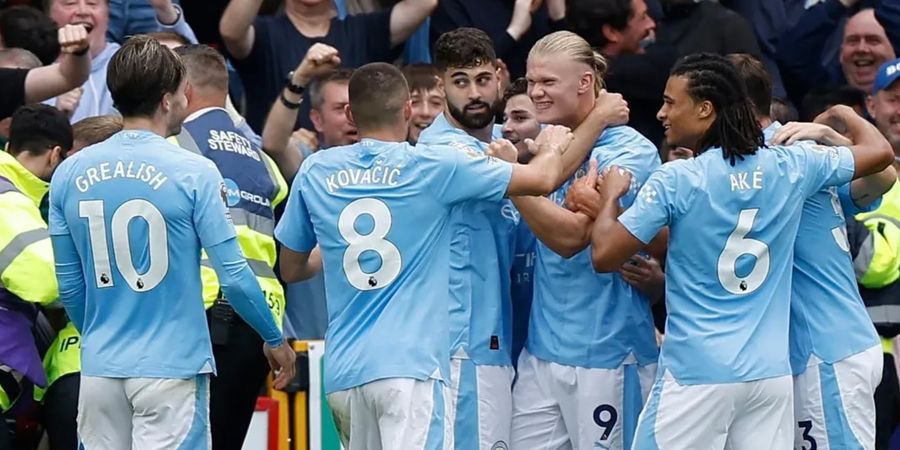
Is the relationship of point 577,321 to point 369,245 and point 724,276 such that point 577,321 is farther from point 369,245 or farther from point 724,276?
point 369,245

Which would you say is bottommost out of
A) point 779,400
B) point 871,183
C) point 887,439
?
point 887,439

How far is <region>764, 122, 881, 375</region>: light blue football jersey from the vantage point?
8.07 m

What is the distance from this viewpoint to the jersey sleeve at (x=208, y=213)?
754 centimetres

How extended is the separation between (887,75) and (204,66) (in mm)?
4337

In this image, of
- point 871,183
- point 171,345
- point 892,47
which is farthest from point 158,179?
point 892,47

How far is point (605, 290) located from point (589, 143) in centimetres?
73

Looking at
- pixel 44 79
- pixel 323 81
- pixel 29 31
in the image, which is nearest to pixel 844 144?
pixel 323 81

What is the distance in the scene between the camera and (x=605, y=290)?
27.3ft

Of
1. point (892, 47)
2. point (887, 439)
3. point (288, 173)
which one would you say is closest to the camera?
point (887, 439)

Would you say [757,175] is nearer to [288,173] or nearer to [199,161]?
[199,161]

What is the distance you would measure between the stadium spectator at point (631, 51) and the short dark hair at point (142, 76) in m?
3.84

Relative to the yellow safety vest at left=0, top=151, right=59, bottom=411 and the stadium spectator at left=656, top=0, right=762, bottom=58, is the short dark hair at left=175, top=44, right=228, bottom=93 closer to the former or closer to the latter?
the yellow safety vest at left=0, top=151, right=59, bottom=411

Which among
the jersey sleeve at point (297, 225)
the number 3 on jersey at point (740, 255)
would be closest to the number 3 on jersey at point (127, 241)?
the jersey sleeve at point (297, 225)

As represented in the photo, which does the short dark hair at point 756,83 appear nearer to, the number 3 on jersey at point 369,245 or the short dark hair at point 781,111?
the short dark hair at point 781,111
